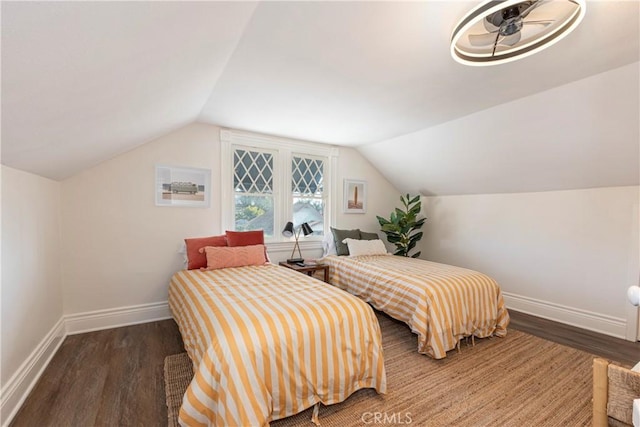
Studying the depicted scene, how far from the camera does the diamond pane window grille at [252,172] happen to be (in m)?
3.73

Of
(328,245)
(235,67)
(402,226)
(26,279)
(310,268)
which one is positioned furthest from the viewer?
(402,226)

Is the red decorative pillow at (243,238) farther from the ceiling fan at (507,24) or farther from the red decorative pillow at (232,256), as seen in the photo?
the ceiling fan at (507,24)

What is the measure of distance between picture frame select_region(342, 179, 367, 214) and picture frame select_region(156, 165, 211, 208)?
2.20m

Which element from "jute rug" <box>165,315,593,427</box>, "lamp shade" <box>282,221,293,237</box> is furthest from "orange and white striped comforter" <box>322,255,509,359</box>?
"lamp shade" <box>282,221,293,237</box>

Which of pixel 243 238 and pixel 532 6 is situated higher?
pixel 532 6

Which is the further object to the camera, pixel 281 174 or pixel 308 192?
pixel 308 192

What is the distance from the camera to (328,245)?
4262mm

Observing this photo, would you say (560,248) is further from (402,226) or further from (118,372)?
(118,372)

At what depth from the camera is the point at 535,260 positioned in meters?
3.50

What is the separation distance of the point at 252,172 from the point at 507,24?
3.11m

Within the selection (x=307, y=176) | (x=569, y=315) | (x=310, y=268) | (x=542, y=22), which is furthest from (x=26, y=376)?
(x=569, y=315)

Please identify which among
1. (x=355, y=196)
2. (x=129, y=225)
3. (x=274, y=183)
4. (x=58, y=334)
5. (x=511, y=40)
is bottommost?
(x=58, y=334)

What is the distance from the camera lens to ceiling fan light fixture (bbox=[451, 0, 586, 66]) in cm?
137

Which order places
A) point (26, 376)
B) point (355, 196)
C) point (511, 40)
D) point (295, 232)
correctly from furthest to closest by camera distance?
point (355, 196), point (295, 232), point (26, 376), point (511, 40)
